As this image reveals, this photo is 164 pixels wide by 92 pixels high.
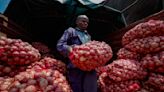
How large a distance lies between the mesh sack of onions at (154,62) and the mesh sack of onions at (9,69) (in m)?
1.30

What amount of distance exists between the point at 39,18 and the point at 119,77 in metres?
2.06

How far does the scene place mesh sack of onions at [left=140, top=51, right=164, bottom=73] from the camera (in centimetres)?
234

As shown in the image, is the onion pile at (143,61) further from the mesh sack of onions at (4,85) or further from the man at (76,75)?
the mesh sack of onions at (4,85)

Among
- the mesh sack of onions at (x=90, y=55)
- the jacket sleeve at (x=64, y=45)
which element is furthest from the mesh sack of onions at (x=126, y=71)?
the jacket sleeve at (x=64, y=45)

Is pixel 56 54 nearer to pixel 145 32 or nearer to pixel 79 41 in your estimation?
pixel 79 41

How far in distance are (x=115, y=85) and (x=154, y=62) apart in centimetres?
49

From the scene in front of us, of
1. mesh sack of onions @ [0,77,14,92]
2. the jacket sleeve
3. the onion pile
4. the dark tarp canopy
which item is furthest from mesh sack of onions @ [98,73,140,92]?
the dark tarp canopy

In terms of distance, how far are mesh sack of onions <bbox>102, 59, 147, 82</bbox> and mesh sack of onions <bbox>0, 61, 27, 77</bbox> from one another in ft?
3.21

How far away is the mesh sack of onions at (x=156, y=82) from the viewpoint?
2297mm

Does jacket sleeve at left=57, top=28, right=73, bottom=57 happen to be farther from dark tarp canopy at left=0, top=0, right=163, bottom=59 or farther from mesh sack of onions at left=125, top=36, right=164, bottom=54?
dark tarp canopy at left=0, top=0, right=163, bottom=59

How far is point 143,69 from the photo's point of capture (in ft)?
8.11

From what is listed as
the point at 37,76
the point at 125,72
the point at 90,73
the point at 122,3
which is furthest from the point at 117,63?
the point at 122,3

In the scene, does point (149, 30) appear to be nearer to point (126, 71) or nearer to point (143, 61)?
point (143, 61)

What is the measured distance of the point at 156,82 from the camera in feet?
7.61
